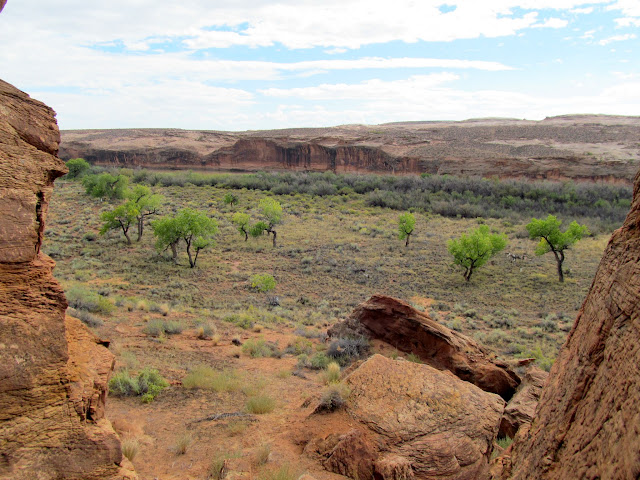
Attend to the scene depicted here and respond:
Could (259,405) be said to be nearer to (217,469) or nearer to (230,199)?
(217,469)

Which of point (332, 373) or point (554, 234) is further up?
point (554, 234)

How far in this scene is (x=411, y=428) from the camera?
6469mm

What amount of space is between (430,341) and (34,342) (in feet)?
27.8

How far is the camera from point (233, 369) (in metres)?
11.0

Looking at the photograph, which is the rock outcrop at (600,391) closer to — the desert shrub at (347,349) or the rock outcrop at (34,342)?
the rock outcrop at (34,342)

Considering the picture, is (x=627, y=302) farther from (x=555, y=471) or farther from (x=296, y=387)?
(x=296, y=387)

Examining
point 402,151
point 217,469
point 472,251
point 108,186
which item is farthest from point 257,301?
point 402,151

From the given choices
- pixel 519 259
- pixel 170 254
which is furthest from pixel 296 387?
pixel 519 259

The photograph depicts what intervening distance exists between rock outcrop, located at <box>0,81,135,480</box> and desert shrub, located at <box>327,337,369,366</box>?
740 centimetres

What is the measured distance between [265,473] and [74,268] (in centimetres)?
1823

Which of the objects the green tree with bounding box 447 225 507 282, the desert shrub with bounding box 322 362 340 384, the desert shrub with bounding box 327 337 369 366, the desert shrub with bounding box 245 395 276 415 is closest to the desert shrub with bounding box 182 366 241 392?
the desert shrub with bounding box 245 395 276 415

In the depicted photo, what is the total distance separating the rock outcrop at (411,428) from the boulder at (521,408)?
70 centimetres

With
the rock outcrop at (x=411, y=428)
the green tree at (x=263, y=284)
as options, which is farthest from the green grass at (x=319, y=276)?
the rock outcrop at (x=411, y=428)

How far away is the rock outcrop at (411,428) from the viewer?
5.96m
